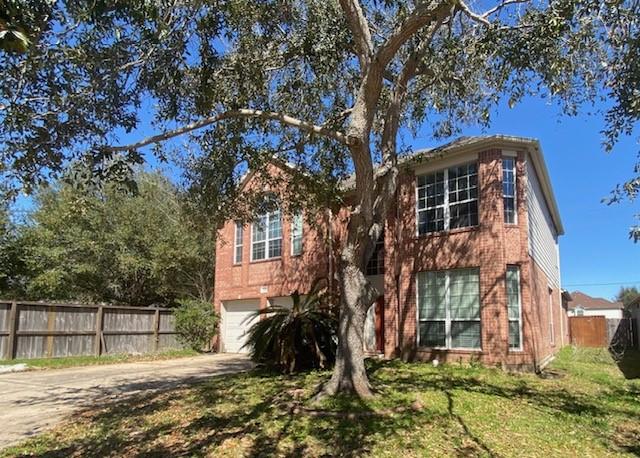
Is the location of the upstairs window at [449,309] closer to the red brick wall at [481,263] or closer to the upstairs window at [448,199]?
the red brick wall at [481,263]

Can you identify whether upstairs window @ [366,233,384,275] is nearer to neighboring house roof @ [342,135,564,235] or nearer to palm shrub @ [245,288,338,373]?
neighboring house roof @ [342,135,564,235]

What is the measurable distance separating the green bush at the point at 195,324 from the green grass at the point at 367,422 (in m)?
10.5

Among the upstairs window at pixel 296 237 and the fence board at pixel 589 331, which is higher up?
the upstairs window at pixel 296 237

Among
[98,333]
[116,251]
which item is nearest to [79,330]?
[98,333]

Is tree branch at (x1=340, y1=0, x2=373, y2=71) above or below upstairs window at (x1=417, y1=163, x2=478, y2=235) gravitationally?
above

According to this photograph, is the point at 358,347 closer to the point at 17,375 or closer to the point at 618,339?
the point at 17,375

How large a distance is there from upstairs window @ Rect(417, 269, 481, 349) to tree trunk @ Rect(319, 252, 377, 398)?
571 centimetres

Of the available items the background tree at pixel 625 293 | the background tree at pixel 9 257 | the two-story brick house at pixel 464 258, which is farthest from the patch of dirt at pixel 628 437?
the background tree at pixel 625 293

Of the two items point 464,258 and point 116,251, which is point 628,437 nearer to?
point 464,258

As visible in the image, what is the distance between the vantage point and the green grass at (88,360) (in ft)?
50.6

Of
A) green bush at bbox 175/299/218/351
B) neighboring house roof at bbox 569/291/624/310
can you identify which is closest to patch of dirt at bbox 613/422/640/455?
green bush at bbox 175/299/218/351

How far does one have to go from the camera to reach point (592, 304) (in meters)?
64.4

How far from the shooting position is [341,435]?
707cm

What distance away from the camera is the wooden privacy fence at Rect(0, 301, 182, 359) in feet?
51.9
